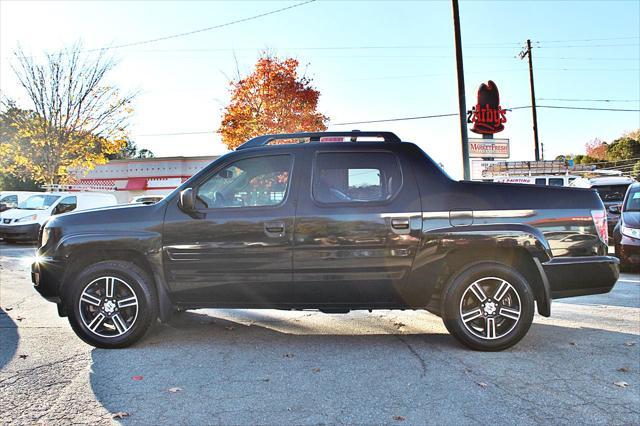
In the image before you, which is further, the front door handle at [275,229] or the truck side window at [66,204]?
the truck side window at [66,204]

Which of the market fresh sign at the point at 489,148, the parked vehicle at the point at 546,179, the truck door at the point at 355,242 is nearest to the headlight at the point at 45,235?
the truck door at the point at 355,242

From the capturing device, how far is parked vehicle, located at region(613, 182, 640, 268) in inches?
347

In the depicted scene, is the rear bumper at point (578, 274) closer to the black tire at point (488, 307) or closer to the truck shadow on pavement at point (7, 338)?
the black tire at point (488, 307)

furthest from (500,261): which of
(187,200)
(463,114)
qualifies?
(463,114)

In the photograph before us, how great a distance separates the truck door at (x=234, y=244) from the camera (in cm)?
429

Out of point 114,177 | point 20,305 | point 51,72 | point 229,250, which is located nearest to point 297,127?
point 51,72

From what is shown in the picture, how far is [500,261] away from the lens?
171 inches

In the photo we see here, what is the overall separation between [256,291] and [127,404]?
4.78ft

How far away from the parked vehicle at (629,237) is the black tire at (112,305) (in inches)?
334

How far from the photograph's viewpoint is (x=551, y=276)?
14.0ft

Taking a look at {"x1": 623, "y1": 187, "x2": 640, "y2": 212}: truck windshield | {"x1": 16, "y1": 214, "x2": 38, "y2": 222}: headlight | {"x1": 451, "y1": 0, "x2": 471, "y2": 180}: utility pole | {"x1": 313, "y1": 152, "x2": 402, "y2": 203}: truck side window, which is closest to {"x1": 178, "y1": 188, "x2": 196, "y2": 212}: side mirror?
{"x1": 313, "y1": 152, "x2": 402, "y2": 203}: truck side window

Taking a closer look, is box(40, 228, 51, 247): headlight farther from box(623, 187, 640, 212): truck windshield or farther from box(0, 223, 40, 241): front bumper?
box(0, 223, 40, 241): front bumper

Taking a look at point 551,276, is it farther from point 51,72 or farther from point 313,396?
point 51,72

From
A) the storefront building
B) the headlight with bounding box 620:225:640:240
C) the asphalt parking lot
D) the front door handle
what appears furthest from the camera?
the storefront building
